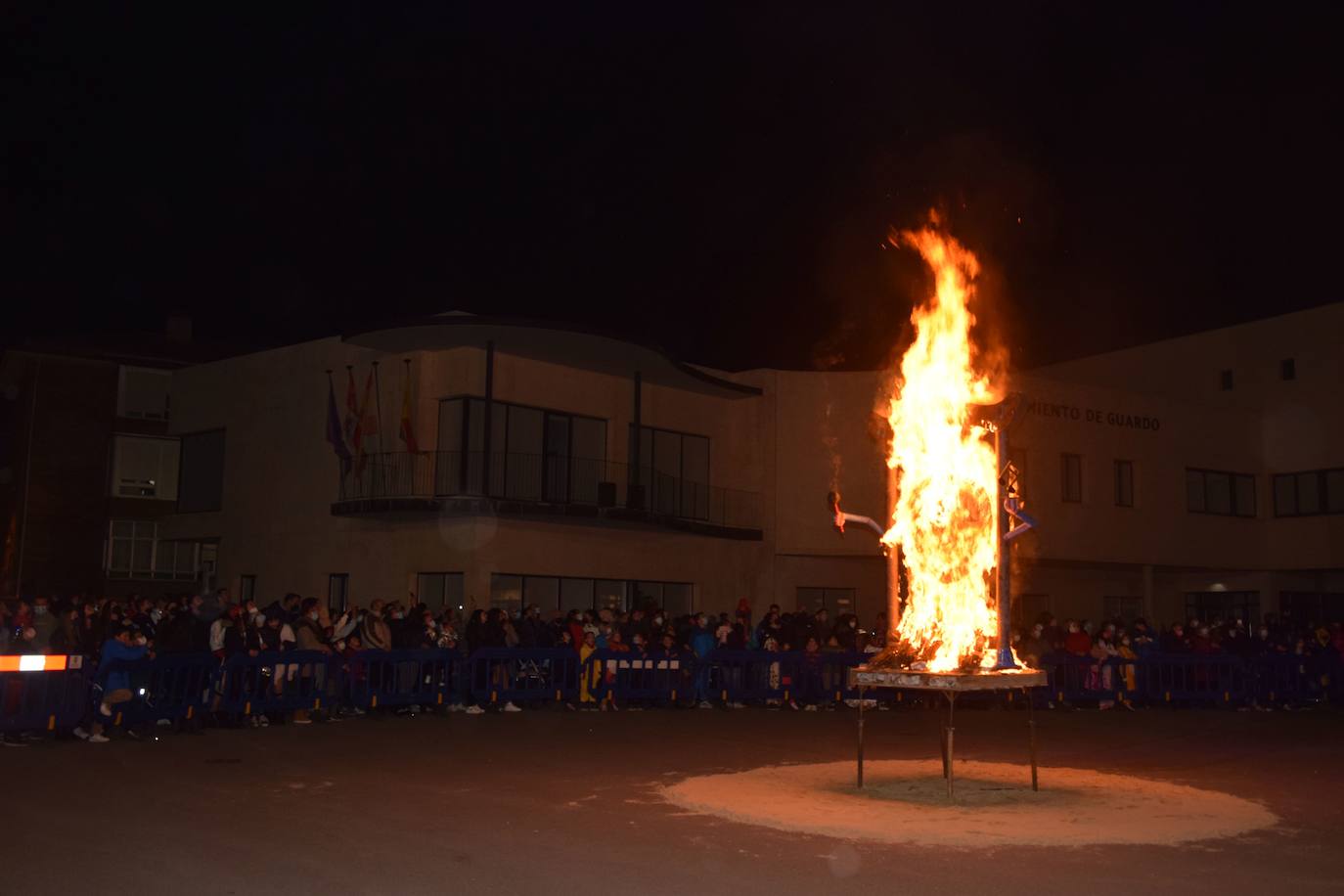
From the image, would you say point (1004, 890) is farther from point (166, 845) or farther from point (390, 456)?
point (390, 456)

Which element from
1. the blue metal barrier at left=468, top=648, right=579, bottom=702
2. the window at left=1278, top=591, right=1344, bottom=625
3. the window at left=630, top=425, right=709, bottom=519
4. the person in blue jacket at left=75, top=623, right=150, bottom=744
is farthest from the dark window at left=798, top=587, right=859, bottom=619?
the person in blue jacket at left=75, top=623, right=150, bottom=744

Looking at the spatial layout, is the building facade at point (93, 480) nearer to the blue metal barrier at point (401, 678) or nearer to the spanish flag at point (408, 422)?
the spanish flag at point (408, 422)

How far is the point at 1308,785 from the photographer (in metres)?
12.9

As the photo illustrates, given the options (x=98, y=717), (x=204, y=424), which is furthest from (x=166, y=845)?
(x=204, y=424)

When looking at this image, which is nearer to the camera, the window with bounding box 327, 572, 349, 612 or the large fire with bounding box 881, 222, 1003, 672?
the large fire with bounding box 881, 222, 1003, 672

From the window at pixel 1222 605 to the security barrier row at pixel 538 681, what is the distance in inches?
689

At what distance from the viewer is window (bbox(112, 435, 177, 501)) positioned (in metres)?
41.7

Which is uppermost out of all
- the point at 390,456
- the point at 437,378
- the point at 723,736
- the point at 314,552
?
the point at 437,378

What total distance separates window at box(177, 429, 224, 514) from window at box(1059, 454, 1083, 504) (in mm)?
24598

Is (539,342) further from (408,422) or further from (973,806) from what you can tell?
(973,806)

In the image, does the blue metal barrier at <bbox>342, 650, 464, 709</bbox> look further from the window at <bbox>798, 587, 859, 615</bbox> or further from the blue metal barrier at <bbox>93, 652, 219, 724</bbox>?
the window at <bbox>798, 587, 859, 615</bbox>

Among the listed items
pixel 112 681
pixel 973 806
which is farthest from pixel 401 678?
pixel 973 806

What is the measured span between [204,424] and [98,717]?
21.9 metres

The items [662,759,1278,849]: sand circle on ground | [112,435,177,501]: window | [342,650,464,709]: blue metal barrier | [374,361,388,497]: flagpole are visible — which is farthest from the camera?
[112,435,177,501]: window
